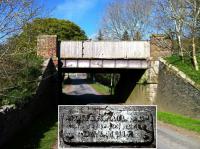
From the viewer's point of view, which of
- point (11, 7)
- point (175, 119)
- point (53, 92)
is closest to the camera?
point (11, 7)

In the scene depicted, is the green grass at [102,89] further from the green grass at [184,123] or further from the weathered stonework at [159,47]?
the green grass at [184,123]

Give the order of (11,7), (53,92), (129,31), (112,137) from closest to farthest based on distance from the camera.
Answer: (112,137) < (11,7) < (53,92) < (129,31)

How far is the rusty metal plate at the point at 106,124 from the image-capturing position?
516cm

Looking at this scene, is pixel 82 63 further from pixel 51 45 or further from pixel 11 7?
pixel 11 7

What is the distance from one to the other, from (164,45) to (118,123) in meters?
32.2

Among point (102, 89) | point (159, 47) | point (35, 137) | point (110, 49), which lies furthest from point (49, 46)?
point (102, 89)

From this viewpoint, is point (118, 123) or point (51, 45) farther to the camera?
point (51, 45)

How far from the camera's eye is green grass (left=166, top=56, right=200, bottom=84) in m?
27.5

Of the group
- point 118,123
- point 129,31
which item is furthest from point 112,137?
point 129,31

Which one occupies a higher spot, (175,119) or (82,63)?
(82,63)

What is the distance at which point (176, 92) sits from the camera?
28.5 meters

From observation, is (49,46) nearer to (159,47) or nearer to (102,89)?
(159,47)

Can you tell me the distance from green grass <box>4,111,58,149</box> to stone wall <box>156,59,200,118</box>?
956 centimetres

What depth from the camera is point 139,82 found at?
128ft
